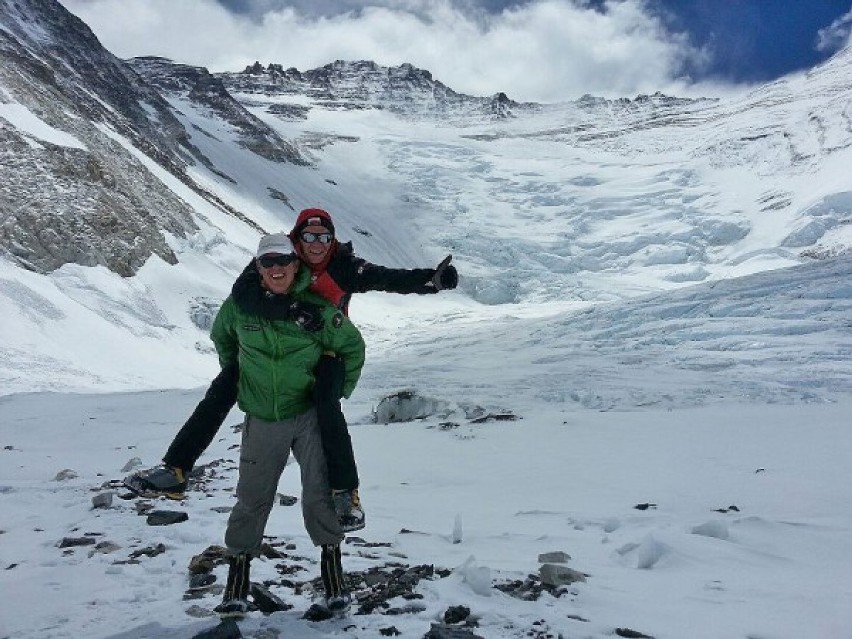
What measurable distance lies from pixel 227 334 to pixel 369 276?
934 millimetres

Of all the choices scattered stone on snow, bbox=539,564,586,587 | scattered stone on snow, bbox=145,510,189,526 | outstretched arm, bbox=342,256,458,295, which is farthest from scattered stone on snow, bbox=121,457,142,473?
scattered stone on snow, bbox=539,564,586,587

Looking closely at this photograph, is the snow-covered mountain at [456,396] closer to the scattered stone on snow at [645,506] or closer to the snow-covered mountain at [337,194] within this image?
the scattered stone on snow at [645,506]

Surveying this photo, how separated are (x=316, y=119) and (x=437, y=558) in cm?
12836

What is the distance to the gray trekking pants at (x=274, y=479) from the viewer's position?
11.6 feet

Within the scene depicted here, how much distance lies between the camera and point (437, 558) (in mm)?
4453

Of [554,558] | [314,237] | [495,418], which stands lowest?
→ [554,558]

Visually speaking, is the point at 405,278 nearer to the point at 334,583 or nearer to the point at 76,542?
the point at 334,583

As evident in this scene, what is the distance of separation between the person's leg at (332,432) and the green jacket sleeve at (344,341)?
0.33ft

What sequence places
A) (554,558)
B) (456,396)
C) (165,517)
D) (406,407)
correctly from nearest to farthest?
(554,558)
(165,517)
(406,407)
(456,396)

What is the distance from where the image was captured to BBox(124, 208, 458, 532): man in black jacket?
11.3 ft

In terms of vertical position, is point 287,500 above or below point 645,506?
below

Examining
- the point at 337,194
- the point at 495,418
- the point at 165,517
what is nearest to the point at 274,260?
the point at 165,517

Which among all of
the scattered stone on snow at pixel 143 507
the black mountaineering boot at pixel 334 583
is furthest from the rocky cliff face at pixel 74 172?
the black mountaineering boot at pixel 334 583

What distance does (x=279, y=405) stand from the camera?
11.6ft
